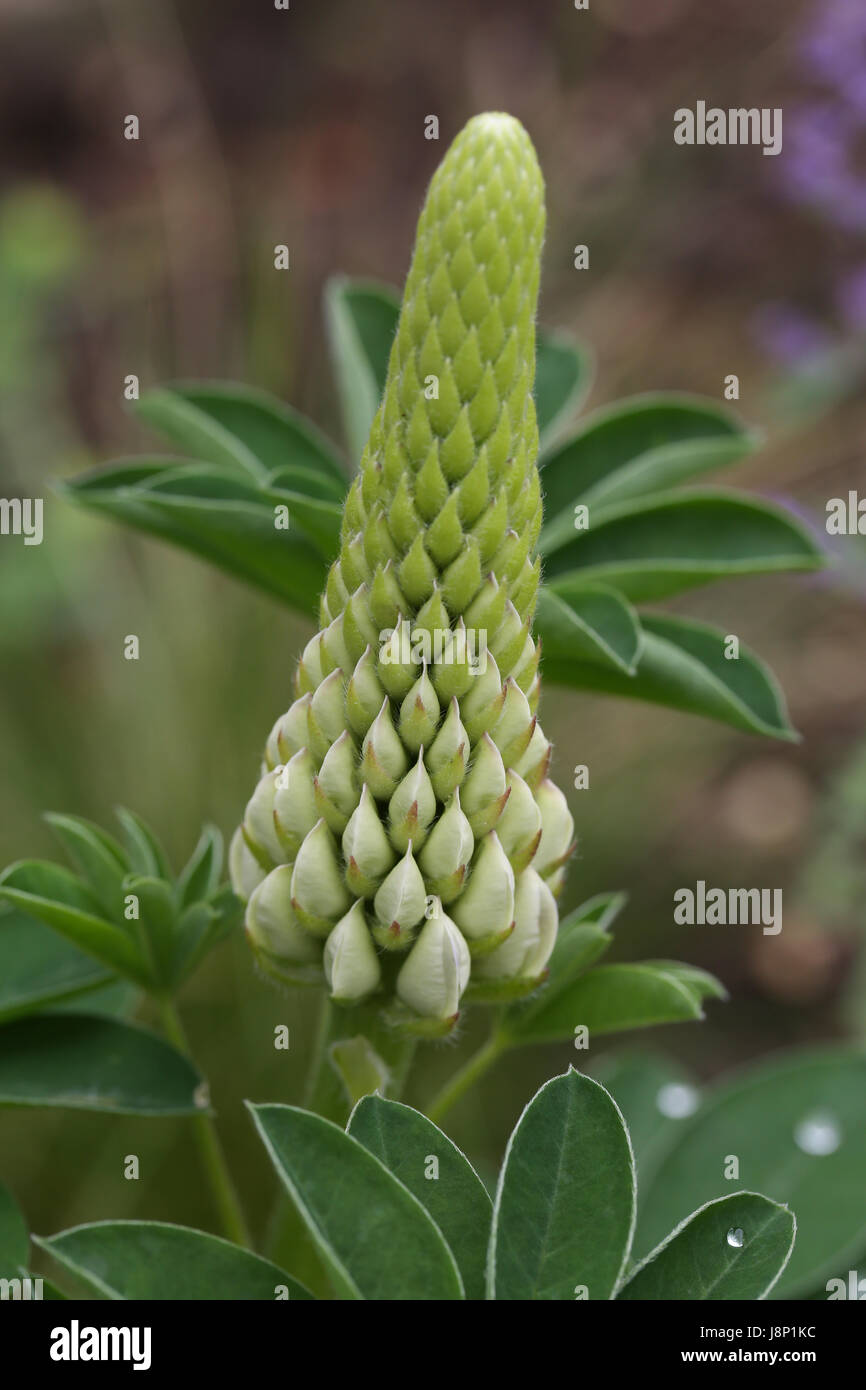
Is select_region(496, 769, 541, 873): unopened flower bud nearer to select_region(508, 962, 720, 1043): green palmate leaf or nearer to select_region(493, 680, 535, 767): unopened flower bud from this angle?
select_region(493, 680, 535, 767): unopened flower bud

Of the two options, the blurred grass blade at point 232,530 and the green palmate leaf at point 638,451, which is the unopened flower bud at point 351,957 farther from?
the green palmate leaf at point 638,451

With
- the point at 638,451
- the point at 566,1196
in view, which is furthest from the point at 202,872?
the point at 638,451

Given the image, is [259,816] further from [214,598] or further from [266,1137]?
[214,598]

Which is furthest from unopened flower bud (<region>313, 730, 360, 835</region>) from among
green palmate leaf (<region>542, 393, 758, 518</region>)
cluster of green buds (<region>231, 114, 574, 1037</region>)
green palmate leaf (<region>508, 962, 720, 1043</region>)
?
green palmate leaf (<region>542, 393, 758, 518</region>)

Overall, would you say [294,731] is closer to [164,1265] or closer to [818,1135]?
[164,1265]

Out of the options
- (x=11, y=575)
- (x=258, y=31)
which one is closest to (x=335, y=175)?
(x=258, y=31)

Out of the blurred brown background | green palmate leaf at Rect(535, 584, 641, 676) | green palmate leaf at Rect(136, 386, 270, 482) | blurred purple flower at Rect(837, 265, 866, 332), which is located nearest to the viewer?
green palmate leaf at Rect(535, 584, 641, 676)

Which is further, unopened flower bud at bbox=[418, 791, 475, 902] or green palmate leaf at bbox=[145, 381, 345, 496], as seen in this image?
green palmate leaf at bbox=[145, 381, 345, 496]
